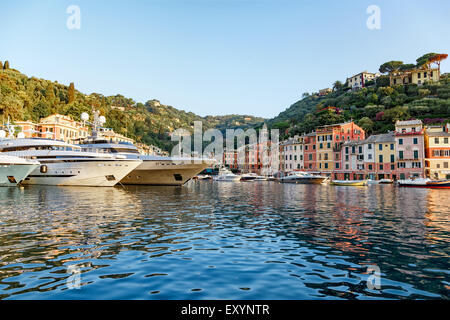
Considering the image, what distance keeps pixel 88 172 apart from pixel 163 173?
11121 millimetres

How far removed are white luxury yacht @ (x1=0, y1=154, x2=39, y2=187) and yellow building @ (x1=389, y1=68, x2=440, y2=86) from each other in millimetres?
132944

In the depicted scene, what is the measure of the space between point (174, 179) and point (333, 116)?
7583 centimetres

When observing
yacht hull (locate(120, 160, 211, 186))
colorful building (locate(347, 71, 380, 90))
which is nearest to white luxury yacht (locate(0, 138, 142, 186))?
yacht hull (locate(120, 160, 211, 186))

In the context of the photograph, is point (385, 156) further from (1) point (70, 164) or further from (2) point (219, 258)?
(2) point (219, 258)

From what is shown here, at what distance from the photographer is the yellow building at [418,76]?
126 metres

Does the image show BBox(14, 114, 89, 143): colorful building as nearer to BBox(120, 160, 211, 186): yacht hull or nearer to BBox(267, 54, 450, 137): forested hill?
BBox(120, 160, 211, 186): yacht hull

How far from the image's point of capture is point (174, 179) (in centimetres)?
5309

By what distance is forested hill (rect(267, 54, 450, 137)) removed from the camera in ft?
320

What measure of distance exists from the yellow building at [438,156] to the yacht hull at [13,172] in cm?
7445

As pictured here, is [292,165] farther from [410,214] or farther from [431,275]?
[431,275]

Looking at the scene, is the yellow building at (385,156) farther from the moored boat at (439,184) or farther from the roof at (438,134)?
the moored boat at (439,184)

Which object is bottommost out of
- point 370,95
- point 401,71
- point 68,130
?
point 68,130

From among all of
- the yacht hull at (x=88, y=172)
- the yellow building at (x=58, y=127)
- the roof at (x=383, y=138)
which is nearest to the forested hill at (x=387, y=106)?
the roof at (x=383, y=138)
